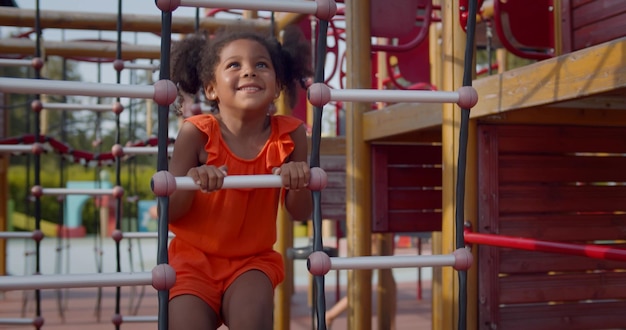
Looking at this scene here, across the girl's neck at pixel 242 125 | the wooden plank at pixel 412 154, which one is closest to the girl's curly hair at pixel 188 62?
the girl's neck at pixel 242 125

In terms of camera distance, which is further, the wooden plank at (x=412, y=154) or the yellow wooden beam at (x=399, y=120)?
the wooden plank at (x=412, y=154)

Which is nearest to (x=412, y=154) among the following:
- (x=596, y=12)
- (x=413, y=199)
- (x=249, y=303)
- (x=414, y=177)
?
(x=414, y=177)

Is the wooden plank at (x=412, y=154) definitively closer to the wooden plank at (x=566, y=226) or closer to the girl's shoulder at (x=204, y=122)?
the wooden plank at (x=566, y=226)

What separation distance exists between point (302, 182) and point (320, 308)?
0.34 metres

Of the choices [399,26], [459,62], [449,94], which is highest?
[399,26]

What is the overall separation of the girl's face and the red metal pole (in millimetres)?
905

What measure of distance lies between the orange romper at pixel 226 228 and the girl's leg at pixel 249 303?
1.3 inches

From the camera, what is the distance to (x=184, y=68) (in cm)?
253

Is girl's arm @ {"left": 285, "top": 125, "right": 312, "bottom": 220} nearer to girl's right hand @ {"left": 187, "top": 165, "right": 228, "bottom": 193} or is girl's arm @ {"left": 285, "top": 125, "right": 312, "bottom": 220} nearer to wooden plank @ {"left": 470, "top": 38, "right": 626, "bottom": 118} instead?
girl's right hand @ {"left": 187, "top": 165, "right": 228, "bottom": 193}

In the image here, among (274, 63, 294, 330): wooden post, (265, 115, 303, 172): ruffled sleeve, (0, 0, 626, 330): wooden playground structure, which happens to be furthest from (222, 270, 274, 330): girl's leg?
(274, 63, 294, 330): wooden post

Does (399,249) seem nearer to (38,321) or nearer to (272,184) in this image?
(38,321)

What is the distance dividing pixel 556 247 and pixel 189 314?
3.62ft

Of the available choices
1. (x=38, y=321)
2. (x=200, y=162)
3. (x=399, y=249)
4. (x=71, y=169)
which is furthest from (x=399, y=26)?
(x=71, y=169)

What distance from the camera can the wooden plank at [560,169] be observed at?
10.1 ft
